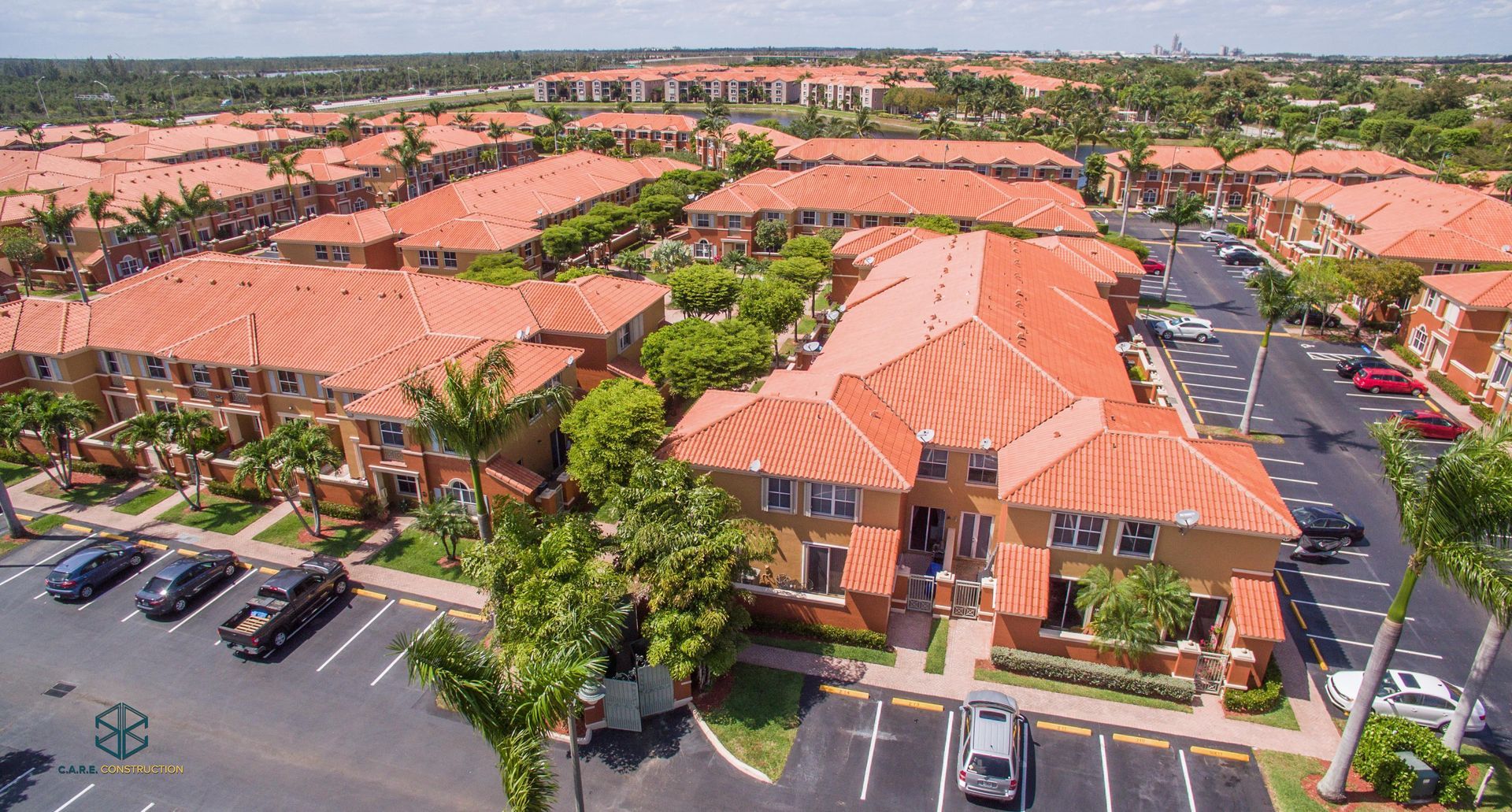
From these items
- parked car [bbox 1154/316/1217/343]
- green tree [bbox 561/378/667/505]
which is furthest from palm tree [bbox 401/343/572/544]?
parked car [bbox 1154/316/1217/343]

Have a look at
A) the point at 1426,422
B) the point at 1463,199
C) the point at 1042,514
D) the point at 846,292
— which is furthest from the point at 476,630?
the point at 1463,199

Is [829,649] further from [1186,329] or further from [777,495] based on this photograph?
[1186,329]

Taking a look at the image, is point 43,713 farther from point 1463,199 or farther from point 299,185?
point 1463,199

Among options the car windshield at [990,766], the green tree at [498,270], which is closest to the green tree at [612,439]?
the car windshield at [990,766]

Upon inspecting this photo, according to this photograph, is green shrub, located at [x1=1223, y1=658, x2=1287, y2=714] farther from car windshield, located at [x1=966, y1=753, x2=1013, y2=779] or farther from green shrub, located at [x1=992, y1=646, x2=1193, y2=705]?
car windshield, located at [x1=966, y1=753, x2=1013, y2=779]

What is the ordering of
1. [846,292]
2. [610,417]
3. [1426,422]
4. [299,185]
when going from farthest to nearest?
[299,185], [846,292], [1426,422], [610,417]

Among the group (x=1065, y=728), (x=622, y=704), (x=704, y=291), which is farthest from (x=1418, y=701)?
(x=704, y=291)
